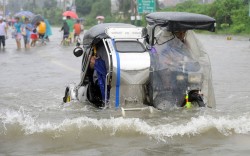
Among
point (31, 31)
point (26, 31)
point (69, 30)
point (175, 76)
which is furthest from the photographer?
point (69, 30)

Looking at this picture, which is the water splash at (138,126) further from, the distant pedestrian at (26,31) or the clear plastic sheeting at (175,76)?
the distant pedestrian at (26,31)

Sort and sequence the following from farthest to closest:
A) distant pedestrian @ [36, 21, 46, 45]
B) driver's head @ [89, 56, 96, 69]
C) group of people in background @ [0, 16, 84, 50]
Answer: distant pedestrian @ [36, 21, 46, 45]
group of people in background @ [0, 16, 84, 50]
driver's head @ [89, 56, 96, 69]

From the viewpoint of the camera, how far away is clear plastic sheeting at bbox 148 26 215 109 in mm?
7598

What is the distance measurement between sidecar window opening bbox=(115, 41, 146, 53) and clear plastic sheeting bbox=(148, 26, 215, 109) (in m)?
0.19

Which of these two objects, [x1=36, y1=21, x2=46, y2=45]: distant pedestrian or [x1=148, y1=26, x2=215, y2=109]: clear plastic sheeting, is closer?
[x1=148, y1=26, x2=215, y2=109]: clear plastic sheeting

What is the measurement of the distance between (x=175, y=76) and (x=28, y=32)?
1826 cm

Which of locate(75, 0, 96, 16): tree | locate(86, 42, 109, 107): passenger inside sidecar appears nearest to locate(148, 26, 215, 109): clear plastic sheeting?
locate(86, 42, 109, 107): passenger inside sidecar

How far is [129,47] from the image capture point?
Result: 25.2ft

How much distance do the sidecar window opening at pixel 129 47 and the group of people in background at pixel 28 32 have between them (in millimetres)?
17450

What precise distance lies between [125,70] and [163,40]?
99 cm

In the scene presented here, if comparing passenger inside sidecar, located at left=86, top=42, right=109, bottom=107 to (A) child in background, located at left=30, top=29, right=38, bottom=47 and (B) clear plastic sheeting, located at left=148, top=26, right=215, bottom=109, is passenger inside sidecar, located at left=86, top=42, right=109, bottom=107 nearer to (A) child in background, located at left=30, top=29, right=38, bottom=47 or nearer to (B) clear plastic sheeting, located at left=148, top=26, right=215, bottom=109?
(B) clear plastic sheeting, located at left=148, top=26, right=215, bottom=109

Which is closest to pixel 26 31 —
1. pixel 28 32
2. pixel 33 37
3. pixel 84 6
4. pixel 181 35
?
pixel 28 32

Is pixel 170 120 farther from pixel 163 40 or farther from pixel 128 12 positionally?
pixel 128 12

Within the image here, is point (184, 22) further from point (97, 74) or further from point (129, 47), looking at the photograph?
point (97, 74)
